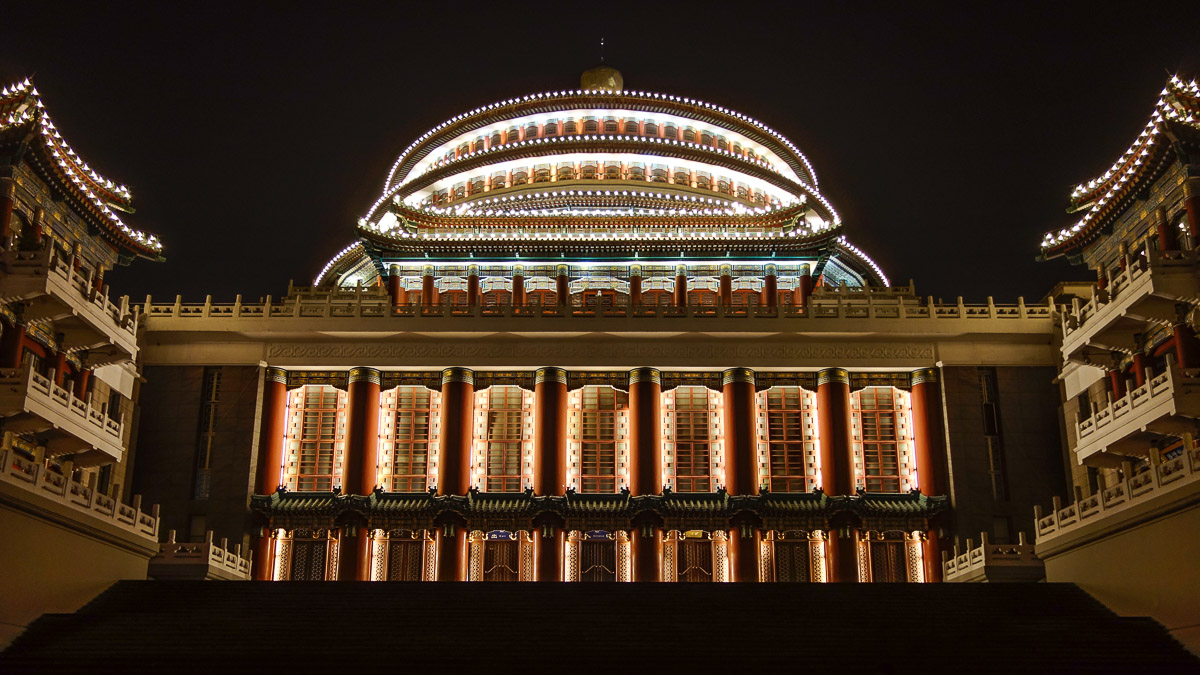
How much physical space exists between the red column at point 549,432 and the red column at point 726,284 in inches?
297

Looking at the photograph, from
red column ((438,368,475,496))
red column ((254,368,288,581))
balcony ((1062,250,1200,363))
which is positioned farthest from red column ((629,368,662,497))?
balcony ((1062,250,1200,363))

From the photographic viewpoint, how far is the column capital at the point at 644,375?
41750mm

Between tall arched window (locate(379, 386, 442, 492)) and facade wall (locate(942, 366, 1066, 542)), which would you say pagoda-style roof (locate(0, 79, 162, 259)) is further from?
facade wall (locate(942, 366, 1066, 542))

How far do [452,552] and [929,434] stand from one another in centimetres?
1642

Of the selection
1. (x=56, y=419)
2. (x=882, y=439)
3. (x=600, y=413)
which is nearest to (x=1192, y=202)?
(x=882, y=439)

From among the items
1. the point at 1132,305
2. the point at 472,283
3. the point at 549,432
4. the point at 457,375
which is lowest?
the point at 549,432

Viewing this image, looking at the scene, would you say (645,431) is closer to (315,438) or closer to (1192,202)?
(315,438)

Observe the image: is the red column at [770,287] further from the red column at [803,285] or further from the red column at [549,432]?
the red column at [549,432]

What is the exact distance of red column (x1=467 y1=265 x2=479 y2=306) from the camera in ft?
151

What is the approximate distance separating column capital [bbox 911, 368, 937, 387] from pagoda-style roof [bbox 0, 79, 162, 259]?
26601mm

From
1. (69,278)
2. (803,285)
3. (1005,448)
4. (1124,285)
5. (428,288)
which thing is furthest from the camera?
(428,288)

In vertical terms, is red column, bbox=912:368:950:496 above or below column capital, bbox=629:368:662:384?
below

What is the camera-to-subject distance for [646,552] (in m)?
39.4

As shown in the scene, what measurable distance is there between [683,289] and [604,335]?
5.06 meters
